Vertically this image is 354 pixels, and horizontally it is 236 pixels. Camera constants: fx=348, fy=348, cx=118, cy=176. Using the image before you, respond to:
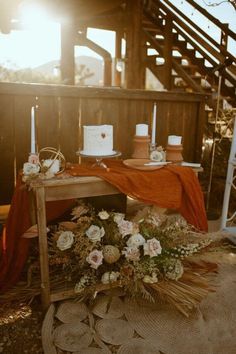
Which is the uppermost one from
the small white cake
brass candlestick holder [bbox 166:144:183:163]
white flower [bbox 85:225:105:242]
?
the small white cake

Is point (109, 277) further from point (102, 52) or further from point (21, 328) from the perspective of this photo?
point (102, 52)

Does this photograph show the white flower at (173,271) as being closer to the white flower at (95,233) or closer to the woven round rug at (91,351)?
the white flower at (95,233)

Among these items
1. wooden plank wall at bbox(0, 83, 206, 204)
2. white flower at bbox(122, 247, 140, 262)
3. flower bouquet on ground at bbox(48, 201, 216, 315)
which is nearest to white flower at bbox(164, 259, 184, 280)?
Result: flower bouquet on ground at bbox(48, 201, 216, 315)

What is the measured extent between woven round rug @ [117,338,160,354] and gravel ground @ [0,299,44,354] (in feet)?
1.79

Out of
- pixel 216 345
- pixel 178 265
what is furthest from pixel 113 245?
pixel 216 345

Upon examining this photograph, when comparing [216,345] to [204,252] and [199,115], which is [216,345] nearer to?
[204,252]

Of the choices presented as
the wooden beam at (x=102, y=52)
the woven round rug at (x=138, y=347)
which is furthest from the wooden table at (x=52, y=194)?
the wooden beam at (x=102, y=52)

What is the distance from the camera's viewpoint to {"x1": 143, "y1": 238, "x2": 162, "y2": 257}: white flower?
262 centimetres

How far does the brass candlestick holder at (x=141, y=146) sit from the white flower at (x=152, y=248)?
81cm

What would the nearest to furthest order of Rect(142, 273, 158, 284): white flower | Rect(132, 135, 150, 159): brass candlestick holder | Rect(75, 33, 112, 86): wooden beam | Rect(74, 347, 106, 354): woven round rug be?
Rect(74, 347, 106, 354): woven round rug
Rect(142, 273, 158, 284): white flower
Rect(132, 135, 150, 159): brass candlestick holder
Rect(75, 33, 112, 86): wooden beam

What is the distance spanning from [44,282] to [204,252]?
5.32 ft

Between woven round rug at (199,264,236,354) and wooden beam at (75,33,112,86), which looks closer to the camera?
woven round rug at (199,264,236,354)

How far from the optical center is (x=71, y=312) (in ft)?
8.38

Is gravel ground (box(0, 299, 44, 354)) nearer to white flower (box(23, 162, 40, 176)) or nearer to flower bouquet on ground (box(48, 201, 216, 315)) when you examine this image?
flower bouquet on ground (box(48, 201, 216, 315))
